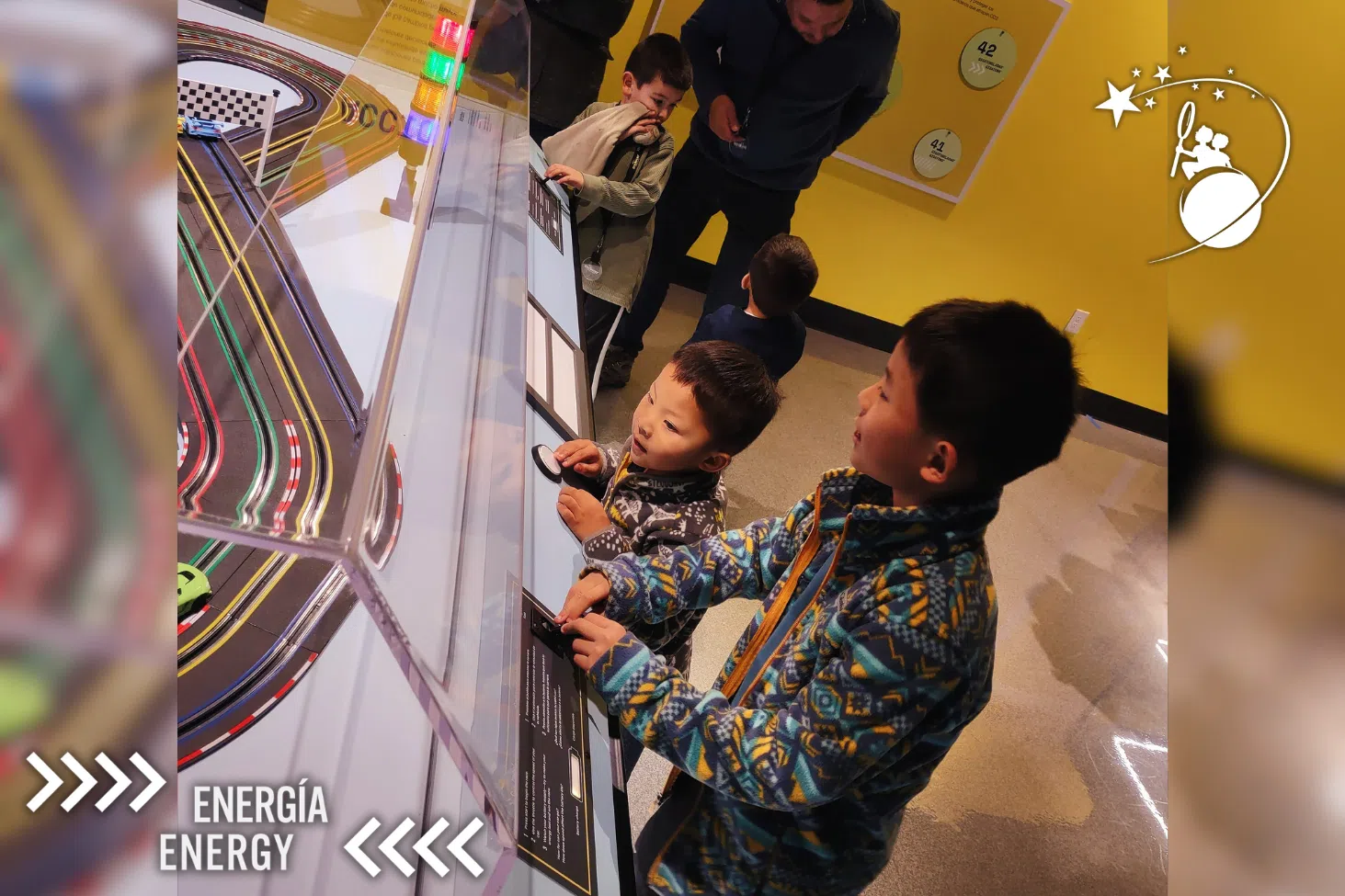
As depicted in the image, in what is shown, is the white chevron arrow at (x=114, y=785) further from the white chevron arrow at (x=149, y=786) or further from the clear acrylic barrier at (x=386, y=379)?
the clear acrylic barrier at (x=386, y=379)

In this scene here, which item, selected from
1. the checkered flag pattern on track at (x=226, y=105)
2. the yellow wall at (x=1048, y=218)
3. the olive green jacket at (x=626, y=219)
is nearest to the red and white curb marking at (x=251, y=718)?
the checkered flag pattern on track at (x=226, y=105)

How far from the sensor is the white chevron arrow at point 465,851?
22.7 inches

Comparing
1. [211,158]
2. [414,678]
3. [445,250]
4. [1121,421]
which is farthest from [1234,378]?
[1121,421]

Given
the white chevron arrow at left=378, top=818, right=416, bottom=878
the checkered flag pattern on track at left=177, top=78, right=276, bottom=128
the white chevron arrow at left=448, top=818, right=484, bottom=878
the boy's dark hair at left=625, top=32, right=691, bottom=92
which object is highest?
the boy's dark hair at left=625, top=32, right=691, bottom=92

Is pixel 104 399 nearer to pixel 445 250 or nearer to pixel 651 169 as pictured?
pixel 445 250

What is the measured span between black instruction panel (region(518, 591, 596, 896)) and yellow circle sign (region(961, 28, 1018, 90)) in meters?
3.74

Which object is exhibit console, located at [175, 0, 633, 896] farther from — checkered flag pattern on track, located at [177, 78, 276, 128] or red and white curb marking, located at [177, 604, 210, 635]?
checkered flag pattern on track, located at [177, 78, 276, 128]

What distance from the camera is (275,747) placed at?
26.5 inches

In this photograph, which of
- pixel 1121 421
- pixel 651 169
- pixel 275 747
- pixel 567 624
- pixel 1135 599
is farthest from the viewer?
pixel 1121 421

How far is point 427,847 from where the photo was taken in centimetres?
60

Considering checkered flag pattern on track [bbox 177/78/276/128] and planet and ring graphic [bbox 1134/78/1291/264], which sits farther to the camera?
checkered flag pattern on track [bbox 177/78/276/128]

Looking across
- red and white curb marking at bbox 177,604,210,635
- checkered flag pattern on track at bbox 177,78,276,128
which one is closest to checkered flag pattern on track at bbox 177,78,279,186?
checkered flag pattern on track at bbox 177,78,276,128

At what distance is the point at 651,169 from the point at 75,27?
2136 millimetres

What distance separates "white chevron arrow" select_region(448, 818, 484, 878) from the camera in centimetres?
58
